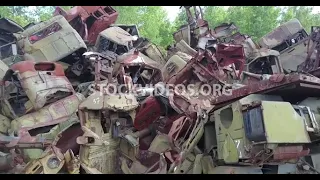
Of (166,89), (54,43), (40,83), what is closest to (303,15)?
(54,43)

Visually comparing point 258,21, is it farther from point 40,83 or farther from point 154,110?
point 154,110

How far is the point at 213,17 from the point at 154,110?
22.4 meters

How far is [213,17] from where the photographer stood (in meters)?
28.3

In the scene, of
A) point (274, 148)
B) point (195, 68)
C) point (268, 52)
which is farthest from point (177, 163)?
point (268, 52)

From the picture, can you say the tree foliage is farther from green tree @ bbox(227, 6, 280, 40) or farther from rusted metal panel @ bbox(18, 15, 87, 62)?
rusted metal panel @ bbox(18, 15, 87, 62)

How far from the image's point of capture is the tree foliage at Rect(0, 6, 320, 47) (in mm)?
23859

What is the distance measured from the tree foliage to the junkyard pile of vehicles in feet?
41.4

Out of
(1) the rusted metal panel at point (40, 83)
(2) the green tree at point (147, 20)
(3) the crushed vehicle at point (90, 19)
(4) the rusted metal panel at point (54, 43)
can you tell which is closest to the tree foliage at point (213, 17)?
(2) the green tree at point (147, 20)

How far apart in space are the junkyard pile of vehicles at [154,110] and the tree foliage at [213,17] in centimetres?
1261

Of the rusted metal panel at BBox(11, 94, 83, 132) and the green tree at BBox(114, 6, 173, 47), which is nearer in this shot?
the rusted metal panel at BBox(11, 94, 83, 132)

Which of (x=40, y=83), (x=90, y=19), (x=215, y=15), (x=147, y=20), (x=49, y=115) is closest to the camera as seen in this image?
(x=49, y=115)

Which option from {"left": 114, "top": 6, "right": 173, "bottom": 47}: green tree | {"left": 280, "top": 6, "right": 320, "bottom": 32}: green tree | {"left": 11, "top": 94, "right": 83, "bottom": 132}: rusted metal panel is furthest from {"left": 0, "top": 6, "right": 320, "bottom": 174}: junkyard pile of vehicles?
{"left": 280, "top": 6, "right": 320, "bottom": 32}: green tree

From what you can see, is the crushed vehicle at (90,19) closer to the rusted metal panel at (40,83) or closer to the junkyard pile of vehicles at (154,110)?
the junkyard pile of vehicles at (154,110)

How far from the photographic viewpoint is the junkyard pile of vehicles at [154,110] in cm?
482
